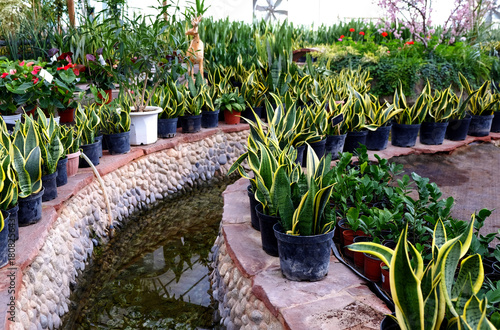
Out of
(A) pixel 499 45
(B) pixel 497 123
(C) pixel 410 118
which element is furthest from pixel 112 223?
(A) pixel 499 45

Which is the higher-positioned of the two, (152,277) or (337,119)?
(337,119)

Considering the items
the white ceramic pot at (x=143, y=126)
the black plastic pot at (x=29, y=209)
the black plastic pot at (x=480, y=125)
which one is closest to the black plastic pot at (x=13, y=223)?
the black plastic pot at (x=29, y=209)

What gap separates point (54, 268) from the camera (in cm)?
267

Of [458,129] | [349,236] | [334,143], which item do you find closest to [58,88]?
[334,143]

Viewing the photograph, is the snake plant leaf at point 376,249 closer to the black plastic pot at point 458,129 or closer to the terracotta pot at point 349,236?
the terracotta pot at point 349,236

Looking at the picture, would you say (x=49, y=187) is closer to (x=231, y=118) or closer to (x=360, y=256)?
(x=360, y=256)

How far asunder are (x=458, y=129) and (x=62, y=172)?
3951 mm

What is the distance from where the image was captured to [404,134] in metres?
4.63

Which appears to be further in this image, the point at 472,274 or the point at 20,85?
the point at 20,85

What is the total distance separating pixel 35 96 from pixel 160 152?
48.9 inches

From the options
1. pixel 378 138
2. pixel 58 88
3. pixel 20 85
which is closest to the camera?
pixel 20 85

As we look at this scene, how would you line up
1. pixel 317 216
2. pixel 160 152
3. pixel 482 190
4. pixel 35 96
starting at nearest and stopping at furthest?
pixel 317 216, pixel 482 190, pixel 35 96, pixel 160 152

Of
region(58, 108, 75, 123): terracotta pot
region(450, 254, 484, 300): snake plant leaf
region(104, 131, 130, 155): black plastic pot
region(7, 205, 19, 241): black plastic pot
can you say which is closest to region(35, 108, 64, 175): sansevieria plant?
region(7, 205, 19, 241): black plastic pot

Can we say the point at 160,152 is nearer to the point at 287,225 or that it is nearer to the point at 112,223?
the point at 112,223
